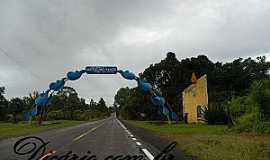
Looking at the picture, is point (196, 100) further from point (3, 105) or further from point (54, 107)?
point (54, 107)

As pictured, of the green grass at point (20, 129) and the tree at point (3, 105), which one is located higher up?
the tree at point (3, 105)

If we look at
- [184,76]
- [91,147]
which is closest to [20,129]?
[91,147]

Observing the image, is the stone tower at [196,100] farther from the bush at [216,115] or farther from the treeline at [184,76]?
the treeline at [184,76]

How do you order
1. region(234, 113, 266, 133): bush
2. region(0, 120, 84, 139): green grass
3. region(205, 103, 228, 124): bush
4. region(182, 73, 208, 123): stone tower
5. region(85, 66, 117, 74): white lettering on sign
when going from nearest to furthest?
region(234, 113, 266, 133): bush → region(0, 120, 84, 139): green grass → region(85, 66, 117, 74): white lettering on sign → region(205, 103, 228, 124): bush → region(182, 73, 208, 123): stone tower

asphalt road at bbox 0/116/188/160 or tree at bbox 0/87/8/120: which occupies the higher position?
tree at bbox 0/87/8/120

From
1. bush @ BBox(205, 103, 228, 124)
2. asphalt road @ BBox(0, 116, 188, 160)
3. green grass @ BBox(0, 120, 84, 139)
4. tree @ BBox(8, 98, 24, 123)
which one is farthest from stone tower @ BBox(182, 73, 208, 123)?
tree @ BBox(8, 98, 24, 123)

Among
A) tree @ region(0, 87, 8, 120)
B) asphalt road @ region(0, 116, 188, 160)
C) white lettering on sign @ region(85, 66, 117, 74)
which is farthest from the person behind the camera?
tree @ region(0, 87, 8, 120)

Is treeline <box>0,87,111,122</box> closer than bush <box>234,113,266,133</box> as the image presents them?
No

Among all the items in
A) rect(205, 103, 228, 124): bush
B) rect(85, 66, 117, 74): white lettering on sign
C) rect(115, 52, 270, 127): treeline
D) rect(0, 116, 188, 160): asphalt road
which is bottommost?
rect(0, 116, 188, 160): asphalt road

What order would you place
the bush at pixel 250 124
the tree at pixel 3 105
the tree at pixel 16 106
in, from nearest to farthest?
the bush at pixel 250 124, the tree at pixel 3 105, the tree at pixel 16 106

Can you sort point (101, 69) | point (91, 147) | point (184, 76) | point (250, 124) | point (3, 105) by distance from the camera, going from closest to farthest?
point (91, 147)
point (250, 124)
point (101, 69)
point (184, 76)
point (3, 105)

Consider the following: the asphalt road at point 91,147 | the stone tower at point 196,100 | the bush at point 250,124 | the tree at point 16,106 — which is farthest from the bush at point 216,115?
the tree at point 16,106

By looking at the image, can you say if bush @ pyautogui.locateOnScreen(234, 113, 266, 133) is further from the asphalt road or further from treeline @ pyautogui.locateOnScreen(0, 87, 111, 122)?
treeline @ pyautogui.locateOnScreen(0, 87, 111, 122)

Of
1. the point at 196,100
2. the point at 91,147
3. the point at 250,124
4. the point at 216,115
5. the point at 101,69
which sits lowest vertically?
the point at 91,147
